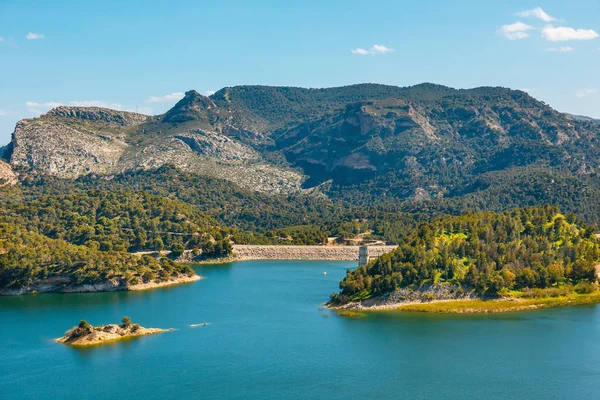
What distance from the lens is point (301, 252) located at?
189125 mm

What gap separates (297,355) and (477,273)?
3627 cm

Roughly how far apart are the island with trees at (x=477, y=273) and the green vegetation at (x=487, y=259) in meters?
0.14

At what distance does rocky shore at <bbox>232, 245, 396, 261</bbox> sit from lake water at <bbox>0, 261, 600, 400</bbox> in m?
70.9

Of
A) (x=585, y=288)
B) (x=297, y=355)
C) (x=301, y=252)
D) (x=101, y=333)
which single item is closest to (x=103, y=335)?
(x=101, y=333)

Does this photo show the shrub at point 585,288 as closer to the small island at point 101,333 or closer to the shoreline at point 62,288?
the small island at point 101,333

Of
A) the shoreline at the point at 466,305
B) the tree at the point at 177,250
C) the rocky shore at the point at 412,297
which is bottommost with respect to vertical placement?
the shoreline at the point at 466,305

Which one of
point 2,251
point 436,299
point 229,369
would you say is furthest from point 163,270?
point 229,369

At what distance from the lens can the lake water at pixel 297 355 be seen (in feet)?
237

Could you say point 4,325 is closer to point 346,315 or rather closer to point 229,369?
point 229,369

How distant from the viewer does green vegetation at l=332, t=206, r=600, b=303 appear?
351 ft

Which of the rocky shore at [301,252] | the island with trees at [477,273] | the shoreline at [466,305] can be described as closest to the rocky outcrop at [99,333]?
the shoreline at [466,305]

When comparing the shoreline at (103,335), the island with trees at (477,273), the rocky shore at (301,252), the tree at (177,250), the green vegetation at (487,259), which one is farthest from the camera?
the rocky shore at (301,252)

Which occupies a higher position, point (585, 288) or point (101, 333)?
point (585, 288)

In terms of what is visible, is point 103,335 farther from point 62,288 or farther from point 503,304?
point 503,304
